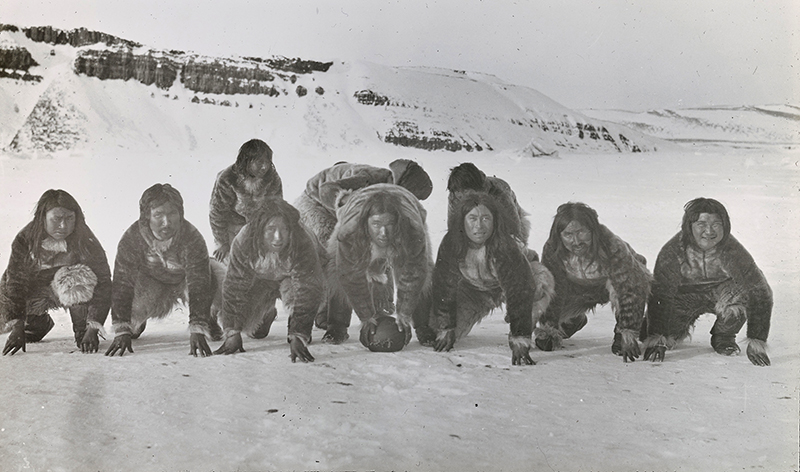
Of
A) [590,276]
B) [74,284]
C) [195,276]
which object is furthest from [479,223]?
[74,284]

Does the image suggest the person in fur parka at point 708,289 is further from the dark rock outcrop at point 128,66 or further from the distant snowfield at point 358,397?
the dark rock outcrop at point 128,66

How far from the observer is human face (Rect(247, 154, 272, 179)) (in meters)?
4.34

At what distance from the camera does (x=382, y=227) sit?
13.2 ft

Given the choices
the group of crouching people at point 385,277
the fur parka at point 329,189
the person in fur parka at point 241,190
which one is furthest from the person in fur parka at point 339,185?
the person in fur parka at point 241,190

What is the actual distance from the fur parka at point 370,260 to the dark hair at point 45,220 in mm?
1508

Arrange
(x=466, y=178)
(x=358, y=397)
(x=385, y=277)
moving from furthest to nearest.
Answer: (x=385, y=277), (x=466, y=178), (x=358, y=397)

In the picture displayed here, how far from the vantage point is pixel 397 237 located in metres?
4.08

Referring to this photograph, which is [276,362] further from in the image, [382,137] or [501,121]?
[501,121]

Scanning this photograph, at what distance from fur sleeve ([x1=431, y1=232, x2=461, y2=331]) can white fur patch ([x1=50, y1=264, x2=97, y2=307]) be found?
210 cm

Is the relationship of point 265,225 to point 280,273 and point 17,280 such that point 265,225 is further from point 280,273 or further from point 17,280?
point 17,280

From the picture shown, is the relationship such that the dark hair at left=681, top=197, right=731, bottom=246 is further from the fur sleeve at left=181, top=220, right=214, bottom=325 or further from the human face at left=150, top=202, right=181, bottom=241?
the human face at left=150, top=202, right=181, bottom=241

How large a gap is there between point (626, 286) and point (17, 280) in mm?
3691

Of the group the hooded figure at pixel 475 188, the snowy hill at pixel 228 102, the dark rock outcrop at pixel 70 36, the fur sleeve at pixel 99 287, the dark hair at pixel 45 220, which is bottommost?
the fur sleeve at pixel 99 287

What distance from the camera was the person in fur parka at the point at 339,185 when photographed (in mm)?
4516
